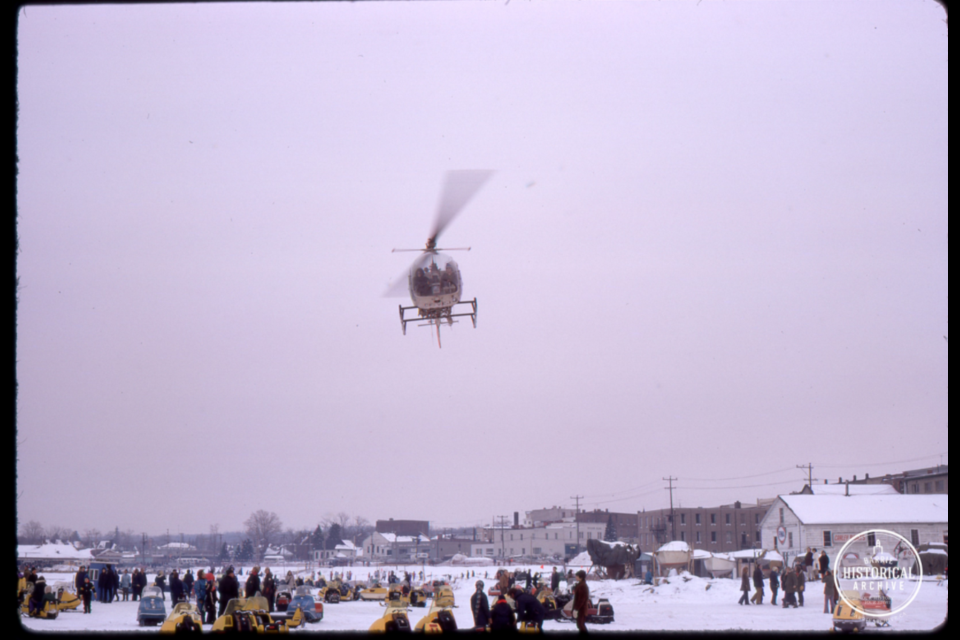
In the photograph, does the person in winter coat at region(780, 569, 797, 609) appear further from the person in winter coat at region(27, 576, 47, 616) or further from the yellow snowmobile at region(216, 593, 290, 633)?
the person in winter coat at region(27, 576, 47, 616)

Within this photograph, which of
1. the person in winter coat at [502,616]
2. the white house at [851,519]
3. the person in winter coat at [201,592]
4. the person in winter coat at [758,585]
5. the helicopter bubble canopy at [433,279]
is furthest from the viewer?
the white house at [851,519]

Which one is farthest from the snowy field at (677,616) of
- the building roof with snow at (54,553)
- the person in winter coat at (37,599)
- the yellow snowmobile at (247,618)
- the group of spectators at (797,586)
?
the building roof with snow at (54,553)

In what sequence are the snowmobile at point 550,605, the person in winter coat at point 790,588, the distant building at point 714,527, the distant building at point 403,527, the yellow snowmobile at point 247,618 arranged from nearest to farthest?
the yellow snowmobile at point 247,618, the snowmobile at point 550,605, the person in winter coat at point 790,588, the distant building at point 714,527, the distant building at point 403,527

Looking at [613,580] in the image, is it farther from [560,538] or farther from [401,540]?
[401,540]

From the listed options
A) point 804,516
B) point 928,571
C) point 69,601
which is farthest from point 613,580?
point 69,601

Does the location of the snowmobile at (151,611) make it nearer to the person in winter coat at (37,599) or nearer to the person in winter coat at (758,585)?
the person in winter coat at (37,599)

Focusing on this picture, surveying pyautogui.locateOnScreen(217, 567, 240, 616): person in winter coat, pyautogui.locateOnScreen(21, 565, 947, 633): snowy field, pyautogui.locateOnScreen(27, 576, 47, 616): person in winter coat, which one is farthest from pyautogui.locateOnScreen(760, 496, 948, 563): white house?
pyautogui.locateOnScreen(27, 576, 47, 616): person in winter coat

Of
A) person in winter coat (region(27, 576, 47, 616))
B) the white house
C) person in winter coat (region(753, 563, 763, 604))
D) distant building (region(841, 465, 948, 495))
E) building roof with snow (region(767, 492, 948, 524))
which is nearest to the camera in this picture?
person in winter coat (region(27, 576, 47, 616))
